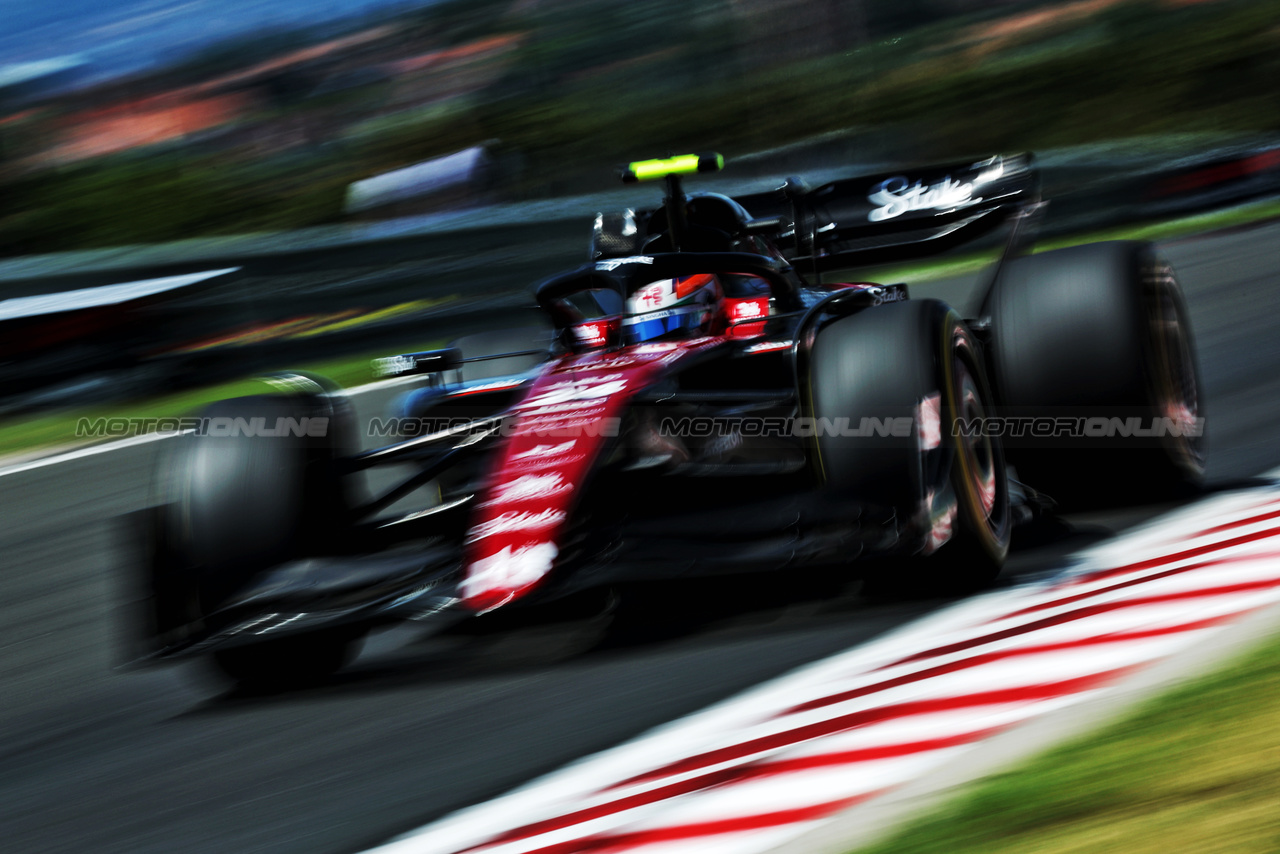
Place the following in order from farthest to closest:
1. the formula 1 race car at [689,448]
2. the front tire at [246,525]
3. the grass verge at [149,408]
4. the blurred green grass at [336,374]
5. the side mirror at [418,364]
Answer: the blurred green grass at [336,374], the grass verge at [149,408], the side mirror at [418,364], the front tire at [246,525], the formula 1 race car at [689,448]

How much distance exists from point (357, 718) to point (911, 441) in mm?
1502

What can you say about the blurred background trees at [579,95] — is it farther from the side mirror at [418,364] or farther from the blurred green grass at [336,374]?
the side mirror at [418,364]

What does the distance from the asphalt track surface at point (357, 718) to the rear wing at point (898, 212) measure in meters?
1.19

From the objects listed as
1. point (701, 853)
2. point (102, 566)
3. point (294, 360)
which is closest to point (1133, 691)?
point (701, 853)

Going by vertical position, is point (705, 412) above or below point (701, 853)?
above

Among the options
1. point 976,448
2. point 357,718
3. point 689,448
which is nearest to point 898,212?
point 976,448

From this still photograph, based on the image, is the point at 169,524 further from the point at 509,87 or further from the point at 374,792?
the point at 509,87

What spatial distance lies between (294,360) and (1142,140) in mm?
8436

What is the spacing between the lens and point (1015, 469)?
14.8 feet

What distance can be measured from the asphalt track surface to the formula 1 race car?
20 centimetres

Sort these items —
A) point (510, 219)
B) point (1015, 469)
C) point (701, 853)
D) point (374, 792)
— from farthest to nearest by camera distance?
point (510, 219) → point (1015, 469) → point (374, 792) → point (701, 853)

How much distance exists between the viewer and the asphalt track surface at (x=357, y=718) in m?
3.03

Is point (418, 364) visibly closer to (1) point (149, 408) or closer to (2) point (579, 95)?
(1) point (149, 408)

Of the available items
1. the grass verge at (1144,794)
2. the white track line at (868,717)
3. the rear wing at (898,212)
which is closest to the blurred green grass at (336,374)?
the rear wing at (898,212)
